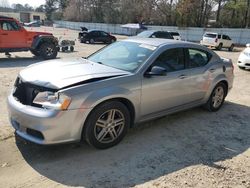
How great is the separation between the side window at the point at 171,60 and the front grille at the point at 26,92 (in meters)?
1.92

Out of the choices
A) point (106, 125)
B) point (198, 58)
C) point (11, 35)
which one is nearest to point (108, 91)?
point (106, 125)

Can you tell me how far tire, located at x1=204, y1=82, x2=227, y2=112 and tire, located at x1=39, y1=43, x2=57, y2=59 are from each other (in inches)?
402

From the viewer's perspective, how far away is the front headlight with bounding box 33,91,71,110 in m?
3.93

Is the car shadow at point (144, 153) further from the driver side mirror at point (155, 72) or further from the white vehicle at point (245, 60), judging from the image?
the white vehicle at point (245, 60)

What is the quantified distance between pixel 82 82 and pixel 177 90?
1935 millimetres

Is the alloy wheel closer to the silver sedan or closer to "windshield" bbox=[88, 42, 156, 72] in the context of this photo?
the silver sedan

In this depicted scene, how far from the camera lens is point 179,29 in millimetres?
44344

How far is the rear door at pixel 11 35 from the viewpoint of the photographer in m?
13.7

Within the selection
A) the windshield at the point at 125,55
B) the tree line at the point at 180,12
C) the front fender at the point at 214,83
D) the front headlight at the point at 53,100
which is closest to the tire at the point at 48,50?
the windshield at the point at 125,55

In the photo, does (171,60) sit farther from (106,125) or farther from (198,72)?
(106,125)

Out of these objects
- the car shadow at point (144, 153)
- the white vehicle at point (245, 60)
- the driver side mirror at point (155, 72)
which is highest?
the driver side mirror at point (155, 72)

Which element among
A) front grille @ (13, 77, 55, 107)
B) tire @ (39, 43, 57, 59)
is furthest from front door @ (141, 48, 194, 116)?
tire @ (39, 43, 57, 59)

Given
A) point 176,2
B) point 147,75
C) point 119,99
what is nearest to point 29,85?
point 119,99

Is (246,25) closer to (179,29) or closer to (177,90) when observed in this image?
(179,29)
